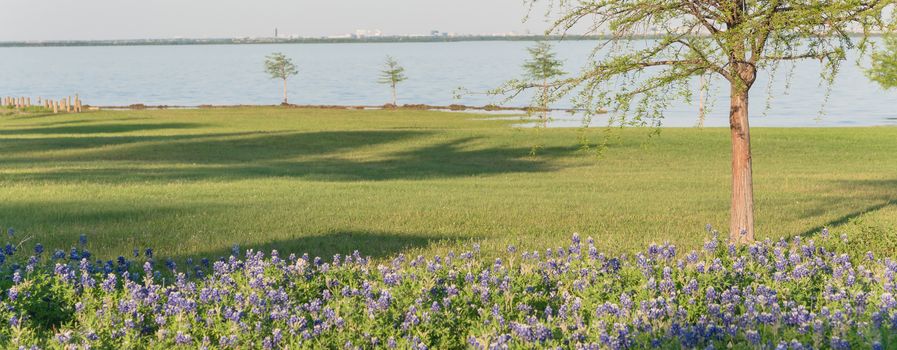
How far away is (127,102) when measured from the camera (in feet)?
358

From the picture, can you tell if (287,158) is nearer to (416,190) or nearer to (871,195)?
(416,190)

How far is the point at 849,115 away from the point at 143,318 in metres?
80.7

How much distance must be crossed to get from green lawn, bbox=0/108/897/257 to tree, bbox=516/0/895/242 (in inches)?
55.7

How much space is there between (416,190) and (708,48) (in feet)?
34.1

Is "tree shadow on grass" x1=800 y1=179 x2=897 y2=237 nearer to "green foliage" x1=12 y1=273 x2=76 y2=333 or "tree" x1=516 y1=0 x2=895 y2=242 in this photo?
"tree" x1=516 y1=0 x2=895 y2=242

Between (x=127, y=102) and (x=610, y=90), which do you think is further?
(x=127, y=102)

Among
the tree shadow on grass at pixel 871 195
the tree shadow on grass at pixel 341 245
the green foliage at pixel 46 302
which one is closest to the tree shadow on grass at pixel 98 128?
the tree shadow on grass at pixel 341 245

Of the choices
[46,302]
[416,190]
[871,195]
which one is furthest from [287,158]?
[46,302]

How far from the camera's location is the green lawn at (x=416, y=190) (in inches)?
549

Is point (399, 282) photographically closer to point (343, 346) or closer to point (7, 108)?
point (343, 346)

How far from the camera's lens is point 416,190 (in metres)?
21.4

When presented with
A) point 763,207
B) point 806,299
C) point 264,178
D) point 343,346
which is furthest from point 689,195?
point 343,346

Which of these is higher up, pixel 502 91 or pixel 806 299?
pixel 502 91

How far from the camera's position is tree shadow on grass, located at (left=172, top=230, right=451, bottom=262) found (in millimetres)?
12383
